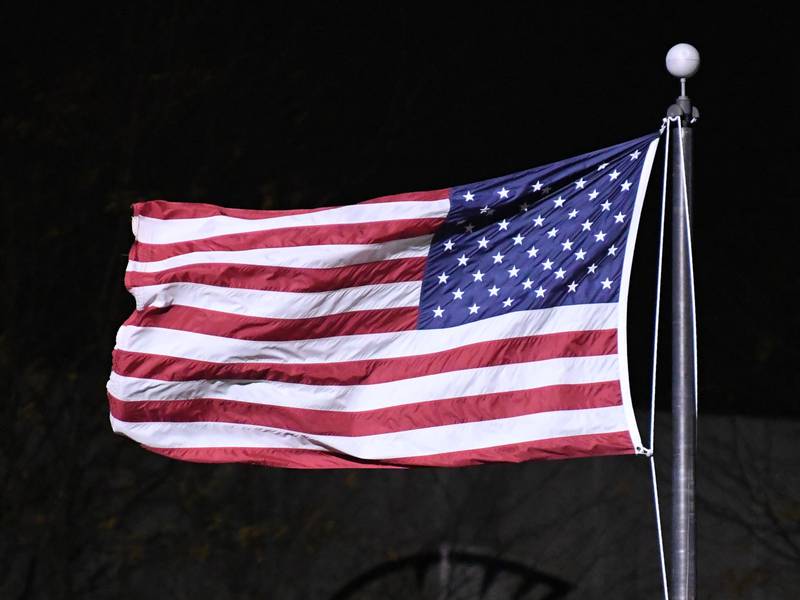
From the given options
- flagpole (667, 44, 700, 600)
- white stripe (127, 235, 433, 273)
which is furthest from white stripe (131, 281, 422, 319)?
flagpole (667, 44, 700, 600)

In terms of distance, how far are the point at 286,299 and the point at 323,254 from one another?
0.94 ft

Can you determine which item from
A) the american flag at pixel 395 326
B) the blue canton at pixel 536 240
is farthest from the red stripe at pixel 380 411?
the blue canton at pixel 536 240

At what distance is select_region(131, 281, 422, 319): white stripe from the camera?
618cm

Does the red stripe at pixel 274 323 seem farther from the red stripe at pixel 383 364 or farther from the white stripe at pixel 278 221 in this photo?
the white stripe at pixel 278 221

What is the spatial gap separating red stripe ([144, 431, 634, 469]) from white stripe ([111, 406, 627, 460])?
0.02m

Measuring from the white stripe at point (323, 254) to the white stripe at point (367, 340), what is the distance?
0.36m

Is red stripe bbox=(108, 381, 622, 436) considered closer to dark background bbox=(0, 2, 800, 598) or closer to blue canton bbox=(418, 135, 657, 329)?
blue canton bbox=(418, 135, 657, 329)

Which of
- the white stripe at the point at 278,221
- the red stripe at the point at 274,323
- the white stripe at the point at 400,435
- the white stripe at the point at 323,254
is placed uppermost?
the white stripe at the point at 278,221

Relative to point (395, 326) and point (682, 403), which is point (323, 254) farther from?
point (682, 403)

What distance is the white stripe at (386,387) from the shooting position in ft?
18.6

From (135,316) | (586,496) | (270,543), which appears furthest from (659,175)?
(135,316)

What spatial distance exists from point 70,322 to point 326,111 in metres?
2.56

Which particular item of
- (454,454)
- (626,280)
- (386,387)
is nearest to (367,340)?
(386,387)

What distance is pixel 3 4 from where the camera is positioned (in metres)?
Answer: 10.4
